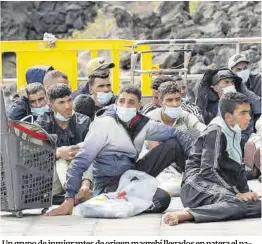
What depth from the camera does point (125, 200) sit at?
28.3 feet

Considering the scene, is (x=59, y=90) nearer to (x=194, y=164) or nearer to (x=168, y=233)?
(x=194, y=164)

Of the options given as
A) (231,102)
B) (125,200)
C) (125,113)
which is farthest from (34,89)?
(231,102)

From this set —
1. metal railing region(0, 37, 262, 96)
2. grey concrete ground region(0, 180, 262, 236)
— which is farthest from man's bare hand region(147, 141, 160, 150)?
metal railing region(0, 37, 262, 96)

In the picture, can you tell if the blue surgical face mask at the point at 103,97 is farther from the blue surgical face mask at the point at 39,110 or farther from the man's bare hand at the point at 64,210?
the man's bare hand at the point at 64,210

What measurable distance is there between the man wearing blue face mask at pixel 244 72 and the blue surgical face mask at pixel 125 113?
2.95m

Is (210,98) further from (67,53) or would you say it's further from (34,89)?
(67,53)

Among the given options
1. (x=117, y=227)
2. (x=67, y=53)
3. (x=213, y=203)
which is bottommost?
(x=117, y=227)

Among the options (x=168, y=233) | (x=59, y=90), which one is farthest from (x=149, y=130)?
(x=168, y=233)

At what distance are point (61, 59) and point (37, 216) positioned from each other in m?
4.57

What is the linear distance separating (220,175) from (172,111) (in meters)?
1.62

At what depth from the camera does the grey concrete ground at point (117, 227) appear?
7832mm

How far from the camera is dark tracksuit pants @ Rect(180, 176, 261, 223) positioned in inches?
323

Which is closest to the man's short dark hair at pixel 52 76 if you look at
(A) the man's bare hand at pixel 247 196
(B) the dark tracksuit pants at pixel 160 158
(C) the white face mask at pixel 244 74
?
(C) the white face mask at pixel 244 74

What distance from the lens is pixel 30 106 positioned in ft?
33.7
